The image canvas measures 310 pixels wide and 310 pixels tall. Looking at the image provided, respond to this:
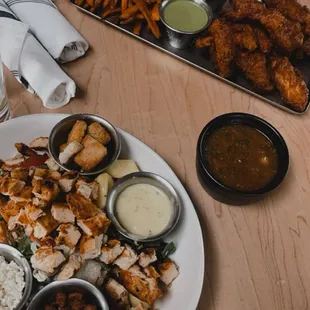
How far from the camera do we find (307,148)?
1993mm

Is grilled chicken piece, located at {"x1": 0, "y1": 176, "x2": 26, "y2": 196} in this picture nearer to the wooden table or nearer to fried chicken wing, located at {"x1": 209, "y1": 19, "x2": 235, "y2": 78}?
the wooden table

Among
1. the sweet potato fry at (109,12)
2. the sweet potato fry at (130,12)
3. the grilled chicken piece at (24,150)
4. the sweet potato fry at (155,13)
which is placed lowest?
the grilled chicken piece at (24,150)

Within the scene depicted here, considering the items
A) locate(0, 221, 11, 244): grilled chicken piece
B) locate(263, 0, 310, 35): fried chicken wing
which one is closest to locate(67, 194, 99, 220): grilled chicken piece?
locate(0, 221, 11, 244): grilled chicken piece

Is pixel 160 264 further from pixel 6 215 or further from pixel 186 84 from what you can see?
pixel 186 84

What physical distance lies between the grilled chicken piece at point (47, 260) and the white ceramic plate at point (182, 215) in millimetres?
361

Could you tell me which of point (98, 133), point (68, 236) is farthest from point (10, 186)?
point (98, 133)

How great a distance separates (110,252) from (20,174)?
41cm

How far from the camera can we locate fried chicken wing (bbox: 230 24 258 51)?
2.05m

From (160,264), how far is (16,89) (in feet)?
3.28

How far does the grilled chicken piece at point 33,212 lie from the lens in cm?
143

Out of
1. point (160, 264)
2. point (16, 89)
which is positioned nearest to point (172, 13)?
point (16, 89)

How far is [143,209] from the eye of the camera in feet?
5.18

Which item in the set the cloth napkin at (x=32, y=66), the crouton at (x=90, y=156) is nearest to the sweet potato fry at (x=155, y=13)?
the cloth napkin at (x=32, y=66)

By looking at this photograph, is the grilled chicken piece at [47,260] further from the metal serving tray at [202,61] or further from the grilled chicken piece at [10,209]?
the metal serving tray at [202,61]
